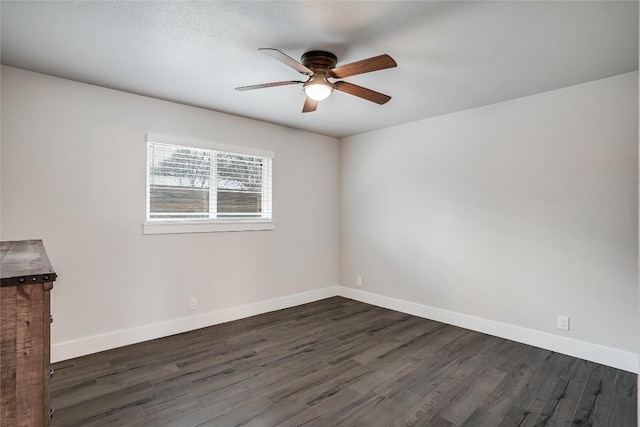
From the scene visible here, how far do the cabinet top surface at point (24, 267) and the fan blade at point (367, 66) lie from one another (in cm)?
188

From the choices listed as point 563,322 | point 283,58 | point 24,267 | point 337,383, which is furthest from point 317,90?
point 563,322

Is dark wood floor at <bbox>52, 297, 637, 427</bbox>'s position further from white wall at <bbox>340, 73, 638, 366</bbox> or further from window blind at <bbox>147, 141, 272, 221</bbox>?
window blind at <bbox>147, 141, 272, 221</bbox>

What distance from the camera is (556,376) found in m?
2.62

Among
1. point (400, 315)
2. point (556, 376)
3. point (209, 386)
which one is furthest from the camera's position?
point (400, 315)

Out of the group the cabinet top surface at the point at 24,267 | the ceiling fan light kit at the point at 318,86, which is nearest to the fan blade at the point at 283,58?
the ceiling fan light kit at the point at 318,86

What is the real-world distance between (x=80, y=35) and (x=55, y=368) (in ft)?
8.49

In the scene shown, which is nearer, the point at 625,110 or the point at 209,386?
the point at 209,386

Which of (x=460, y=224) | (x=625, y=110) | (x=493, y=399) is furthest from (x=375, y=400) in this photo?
(x=625, y=110)

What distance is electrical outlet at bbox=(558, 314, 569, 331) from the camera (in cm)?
303

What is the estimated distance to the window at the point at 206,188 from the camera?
341 cm

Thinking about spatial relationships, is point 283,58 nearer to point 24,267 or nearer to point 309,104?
point 309,104

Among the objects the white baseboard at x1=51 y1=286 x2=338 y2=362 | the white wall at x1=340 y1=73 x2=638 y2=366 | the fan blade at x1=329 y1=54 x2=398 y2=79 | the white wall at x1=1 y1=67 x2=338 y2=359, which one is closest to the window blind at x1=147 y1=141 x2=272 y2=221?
the white wall at x1=1 y1=67 x2=338 y2=359

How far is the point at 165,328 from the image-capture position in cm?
342

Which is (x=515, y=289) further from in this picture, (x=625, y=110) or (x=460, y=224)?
(x=625, y=110)
